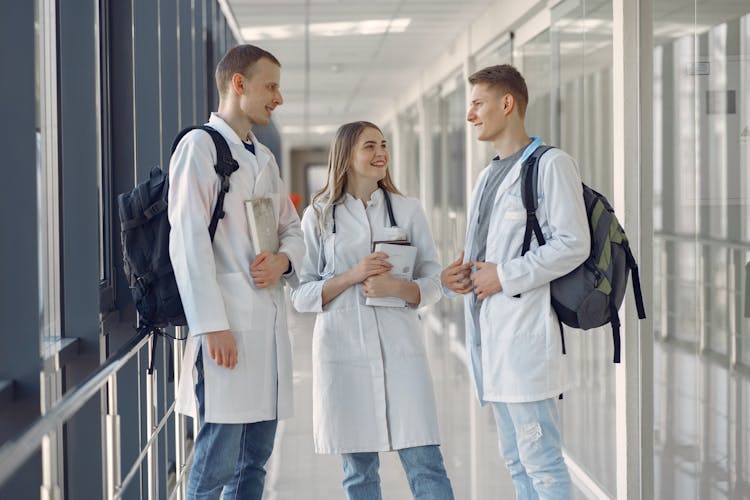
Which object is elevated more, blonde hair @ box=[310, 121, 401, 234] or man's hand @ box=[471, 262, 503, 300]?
blonde hair @ box=[310, 121, 401, 234]

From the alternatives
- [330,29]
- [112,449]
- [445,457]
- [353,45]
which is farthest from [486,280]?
[353,45]

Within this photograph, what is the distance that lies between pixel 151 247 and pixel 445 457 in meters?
3.05

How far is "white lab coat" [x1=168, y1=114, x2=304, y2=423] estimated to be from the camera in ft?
8.36

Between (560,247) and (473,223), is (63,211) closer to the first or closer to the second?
(473,223)

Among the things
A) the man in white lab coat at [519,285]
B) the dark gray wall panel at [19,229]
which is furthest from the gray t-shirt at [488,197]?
the dark gray wall panel at [19,229]

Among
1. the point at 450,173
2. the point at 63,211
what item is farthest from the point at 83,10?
the point at 450,173

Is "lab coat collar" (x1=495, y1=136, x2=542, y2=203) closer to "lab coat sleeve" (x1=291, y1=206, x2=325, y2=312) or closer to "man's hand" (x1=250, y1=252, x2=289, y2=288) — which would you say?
"lab coat sleeve" (x1=291, y1=206, x2=325, y2=312)

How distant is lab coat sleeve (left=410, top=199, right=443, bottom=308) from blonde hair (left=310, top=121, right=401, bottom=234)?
19cm

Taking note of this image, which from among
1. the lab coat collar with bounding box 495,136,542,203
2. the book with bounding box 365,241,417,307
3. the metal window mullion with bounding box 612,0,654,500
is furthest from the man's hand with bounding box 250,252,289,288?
the metal window mullion with bounding box 612,0,654,500

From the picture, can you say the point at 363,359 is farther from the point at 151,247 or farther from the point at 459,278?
the point at 151,247

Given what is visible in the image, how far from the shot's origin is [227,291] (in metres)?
2.66

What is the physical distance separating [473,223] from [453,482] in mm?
2094

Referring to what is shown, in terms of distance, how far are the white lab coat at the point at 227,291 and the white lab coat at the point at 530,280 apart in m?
0.64

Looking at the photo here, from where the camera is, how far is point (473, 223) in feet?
10.1
